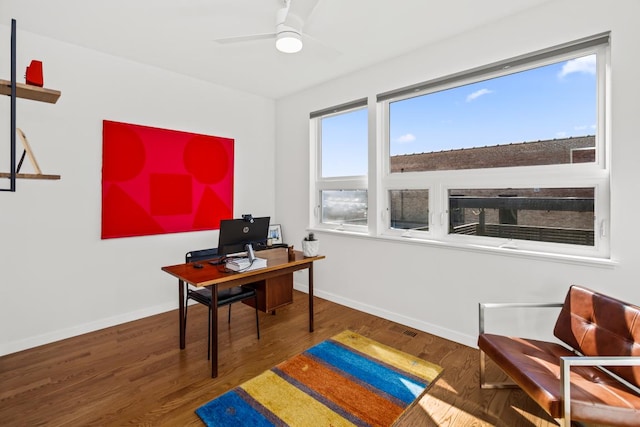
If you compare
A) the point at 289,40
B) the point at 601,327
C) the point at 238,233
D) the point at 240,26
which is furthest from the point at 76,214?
the point at 601,327

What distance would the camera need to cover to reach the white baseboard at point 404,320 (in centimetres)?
280

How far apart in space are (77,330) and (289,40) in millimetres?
3228

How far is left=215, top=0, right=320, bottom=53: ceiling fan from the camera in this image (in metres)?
2.01

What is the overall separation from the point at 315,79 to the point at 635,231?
10.7 ft

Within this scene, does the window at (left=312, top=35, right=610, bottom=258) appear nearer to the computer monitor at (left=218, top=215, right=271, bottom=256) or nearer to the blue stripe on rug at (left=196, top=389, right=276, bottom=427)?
the computer monitor at (left=218, top=215, right=271, bottom=256)

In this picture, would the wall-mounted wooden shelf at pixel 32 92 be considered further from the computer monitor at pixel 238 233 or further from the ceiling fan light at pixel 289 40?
the ceiling fan light at pixel 289 40

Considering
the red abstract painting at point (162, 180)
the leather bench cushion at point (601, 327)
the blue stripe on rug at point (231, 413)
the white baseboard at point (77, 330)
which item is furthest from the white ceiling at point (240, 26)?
the white baseboard at point (77, 330)

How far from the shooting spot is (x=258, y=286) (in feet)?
10.5

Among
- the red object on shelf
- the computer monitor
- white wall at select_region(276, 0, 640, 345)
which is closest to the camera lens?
the red object on shelf

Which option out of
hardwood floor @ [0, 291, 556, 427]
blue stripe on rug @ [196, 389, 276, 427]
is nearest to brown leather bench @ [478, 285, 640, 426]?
hardwood floor @ [0, 291, 556, 427]

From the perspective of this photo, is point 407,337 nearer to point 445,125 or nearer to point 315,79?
point 445,125

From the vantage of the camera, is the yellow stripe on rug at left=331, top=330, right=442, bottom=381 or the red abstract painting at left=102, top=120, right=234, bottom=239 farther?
the red abstract painting at left=102, top=120, right=234, bottom=239

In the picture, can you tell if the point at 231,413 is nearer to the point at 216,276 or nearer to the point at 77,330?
the point at 216,276

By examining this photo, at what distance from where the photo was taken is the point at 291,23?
2.15 meters
